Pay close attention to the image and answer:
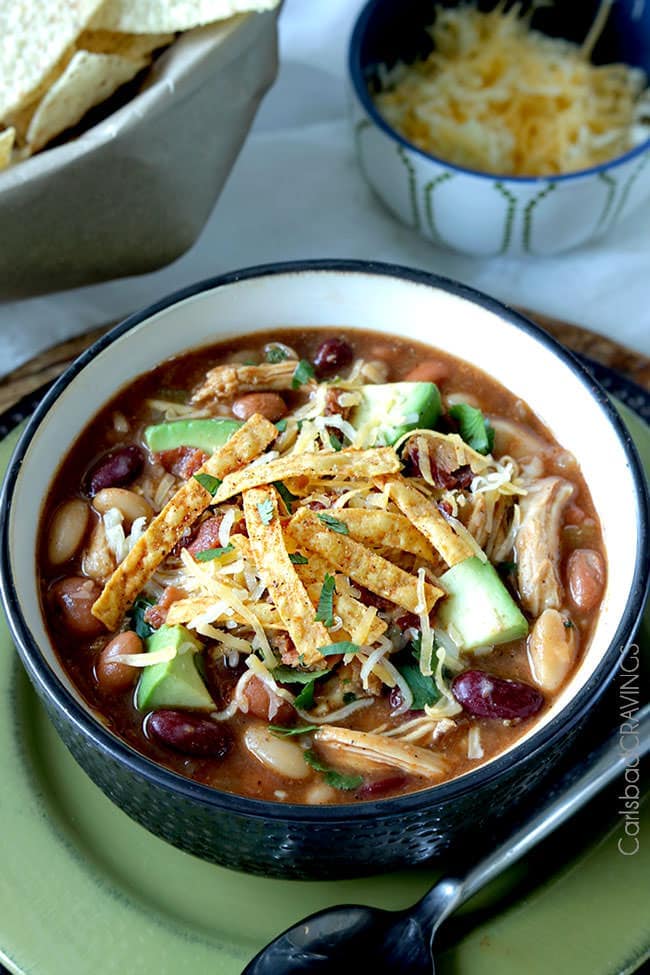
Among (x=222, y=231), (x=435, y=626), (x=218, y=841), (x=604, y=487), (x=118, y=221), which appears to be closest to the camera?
(x=218, y=841)

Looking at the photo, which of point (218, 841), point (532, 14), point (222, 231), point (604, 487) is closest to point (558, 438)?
point (604, 487)

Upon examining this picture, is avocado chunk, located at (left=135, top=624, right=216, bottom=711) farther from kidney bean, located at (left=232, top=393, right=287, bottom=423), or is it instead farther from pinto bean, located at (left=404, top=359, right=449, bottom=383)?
pinto bean, located at (left=404, top=359, right=449, bottom=383)

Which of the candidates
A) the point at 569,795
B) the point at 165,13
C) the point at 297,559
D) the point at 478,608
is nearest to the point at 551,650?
the point at 478,608

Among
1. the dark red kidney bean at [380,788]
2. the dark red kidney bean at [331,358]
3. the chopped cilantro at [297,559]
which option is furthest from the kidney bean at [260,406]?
the dark red kidney bean at [380,788]

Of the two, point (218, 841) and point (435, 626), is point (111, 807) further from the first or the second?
point (435, 626)

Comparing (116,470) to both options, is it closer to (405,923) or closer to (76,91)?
(405,923)

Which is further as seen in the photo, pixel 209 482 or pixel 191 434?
pixel 191 434

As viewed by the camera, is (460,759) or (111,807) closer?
(460,759)
